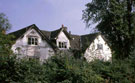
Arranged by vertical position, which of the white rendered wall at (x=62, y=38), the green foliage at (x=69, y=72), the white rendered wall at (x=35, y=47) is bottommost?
the green foliage at (x=69, y=72)

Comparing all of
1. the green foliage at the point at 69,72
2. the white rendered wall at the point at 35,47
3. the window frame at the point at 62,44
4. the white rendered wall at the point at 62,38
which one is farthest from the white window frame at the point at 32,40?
the green foliage at the point at 69,72

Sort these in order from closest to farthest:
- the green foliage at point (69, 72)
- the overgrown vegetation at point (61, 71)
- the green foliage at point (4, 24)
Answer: the overgrown vegetation at point (61, 71), the green foliage at point (69, 72), the green foliage at point (4, 24)

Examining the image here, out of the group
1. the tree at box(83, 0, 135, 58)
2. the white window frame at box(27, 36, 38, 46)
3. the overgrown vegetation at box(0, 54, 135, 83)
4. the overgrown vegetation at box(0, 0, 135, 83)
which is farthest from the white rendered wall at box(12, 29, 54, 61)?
the overgrown vegetation at box(0, 54, 135, 83)

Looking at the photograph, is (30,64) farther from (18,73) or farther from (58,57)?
(58,57)

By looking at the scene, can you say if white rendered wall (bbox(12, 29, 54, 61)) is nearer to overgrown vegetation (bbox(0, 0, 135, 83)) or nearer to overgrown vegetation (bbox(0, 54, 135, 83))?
overgrown vegetation (bbox(0, 0, 135, 83))

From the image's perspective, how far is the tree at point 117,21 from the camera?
75.9ft

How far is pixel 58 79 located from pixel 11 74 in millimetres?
2204

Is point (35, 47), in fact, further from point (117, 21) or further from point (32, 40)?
point (117, 21)

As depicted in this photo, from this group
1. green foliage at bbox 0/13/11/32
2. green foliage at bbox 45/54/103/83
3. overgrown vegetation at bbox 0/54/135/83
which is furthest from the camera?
green foliage at bbox 0/13/11/32

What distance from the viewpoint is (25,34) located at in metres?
28.0

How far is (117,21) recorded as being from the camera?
2270 cm

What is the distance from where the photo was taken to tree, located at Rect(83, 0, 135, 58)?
23.1 m

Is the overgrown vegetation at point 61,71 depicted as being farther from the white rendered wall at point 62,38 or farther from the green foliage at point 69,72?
the white rendered wall at point 62,38

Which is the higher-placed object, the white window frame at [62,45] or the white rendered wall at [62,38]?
the white rendered wall at [62,38]
